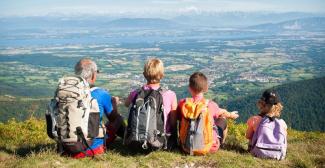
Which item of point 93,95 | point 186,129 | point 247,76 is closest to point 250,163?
point 186,129

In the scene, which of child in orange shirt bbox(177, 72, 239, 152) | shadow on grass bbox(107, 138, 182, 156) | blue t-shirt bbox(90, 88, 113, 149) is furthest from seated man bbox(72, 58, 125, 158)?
child in orange shirt bbox(177, 72, 239, 152)

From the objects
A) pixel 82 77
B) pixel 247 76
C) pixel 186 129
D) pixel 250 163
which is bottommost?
pixel 247 76

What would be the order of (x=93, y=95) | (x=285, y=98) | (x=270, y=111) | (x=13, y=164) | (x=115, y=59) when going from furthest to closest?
(x=115, y=59)
(x=285, y=98)
(x=270, y=111)
(x=93, y=95)
(x=13, y=164)

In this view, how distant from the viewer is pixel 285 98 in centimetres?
7706

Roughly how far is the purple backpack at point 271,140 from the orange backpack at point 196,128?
3.50 ft

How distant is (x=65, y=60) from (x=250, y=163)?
14276 centimetres

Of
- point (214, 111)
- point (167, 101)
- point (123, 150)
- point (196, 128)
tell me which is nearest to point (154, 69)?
point (167, 101)

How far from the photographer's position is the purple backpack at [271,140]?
724 centimetres

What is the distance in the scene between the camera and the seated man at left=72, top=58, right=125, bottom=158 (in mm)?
6652

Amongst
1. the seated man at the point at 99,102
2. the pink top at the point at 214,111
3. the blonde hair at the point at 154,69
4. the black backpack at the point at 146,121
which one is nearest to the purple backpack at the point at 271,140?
the pink top at the point at 214,111

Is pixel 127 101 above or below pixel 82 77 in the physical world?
below

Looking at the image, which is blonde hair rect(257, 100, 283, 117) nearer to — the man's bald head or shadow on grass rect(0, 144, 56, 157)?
the man's bald head

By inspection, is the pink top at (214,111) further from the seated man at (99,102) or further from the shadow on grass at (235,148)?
the seated man at (99,102)

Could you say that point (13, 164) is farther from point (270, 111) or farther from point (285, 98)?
point (285, 98)
